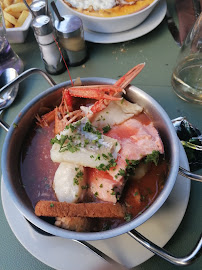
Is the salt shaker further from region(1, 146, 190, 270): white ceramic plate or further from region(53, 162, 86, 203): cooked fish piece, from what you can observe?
region(1, 146, 190, 270): white ceramic plate

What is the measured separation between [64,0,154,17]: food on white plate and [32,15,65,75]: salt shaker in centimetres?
28

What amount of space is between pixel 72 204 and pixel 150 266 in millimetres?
379

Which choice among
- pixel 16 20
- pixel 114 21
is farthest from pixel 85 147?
pixel 16 20

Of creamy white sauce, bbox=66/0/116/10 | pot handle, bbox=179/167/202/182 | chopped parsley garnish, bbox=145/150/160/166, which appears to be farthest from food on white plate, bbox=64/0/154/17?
pot handle, bbox=179/167/202/182

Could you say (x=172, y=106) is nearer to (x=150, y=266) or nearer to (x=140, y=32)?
(x=140, y=32)

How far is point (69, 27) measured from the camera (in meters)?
1.42

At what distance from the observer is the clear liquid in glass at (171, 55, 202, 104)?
137cm

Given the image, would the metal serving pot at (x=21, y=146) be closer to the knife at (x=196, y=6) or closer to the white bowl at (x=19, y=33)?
the white bowl at (x=19, y=33)

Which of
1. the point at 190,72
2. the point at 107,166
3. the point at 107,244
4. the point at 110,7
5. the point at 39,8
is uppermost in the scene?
the point at 39,8

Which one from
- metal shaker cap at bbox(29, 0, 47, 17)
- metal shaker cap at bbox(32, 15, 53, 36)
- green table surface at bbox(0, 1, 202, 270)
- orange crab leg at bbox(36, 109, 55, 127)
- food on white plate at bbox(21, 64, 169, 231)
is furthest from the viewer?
metal shaker cap at bbox(29, 0, 47, 17)

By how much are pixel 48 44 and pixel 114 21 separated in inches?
15.5

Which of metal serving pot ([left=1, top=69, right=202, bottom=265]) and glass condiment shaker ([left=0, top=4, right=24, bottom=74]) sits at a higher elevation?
glass condiment shaker ([left=0, top=4, right=24, bottom=74])

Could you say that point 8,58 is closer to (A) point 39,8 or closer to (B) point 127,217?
(A) point 39,8

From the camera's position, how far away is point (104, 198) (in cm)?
93
